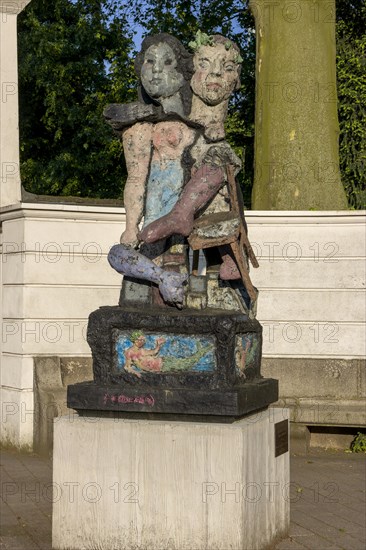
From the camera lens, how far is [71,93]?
89.4ft

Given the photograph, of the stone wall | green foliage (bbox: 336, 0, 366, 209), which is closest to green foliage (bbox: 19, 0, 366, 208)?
green foliage (bbox: 336, 0, 366, 209)

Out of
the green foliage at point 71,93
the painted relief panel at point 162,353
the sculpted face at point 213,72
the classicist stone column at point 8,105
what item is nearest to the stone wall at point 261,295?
the classicist stone column at point 8,105

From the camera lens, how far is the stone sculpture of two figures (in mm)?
7539

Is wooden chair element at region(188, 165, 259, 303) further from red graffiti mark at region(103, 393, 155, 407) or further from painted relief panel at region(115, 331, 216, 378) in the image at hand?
red graffiti mark at region(103, 393, 155, 407)

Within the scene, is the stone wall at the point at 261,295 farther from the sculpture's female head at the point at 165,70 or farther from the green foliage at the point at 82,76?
the green foliage at the point at 82,76

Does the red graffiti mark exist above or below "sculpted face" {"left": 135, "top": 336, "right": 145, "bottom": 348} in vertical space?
below

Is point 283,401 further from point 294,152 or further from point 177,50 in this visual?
point 177,50

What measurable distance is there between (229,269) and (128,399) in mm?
1101

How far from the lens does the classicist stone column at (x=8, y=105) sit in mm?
14352

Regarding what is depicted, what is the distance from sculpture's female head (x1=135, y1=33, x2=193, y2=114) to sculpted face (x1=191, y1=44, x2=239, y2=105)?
77mm

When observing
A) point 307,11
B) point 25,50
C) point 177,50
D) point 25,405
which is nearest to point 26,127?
point 25,50

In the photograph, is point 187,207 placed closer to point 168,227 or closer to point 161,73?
point 168,227

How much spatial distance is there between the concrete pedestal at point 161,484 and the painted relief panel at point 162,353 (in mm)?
332

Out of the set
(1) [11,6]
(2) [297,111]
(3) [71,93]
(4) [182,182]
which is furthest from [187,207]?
(3) [71,93]
